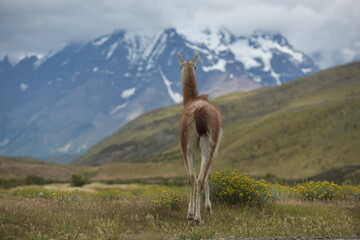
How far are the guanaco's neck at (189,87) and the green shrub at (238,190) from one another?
2.51 m

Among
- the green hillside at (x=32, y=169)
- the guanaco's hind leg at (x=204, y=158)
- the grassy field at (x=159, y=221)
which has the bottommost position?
the green hillside at (x=32, y=169)

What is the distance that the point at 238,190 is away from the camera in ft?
37.9

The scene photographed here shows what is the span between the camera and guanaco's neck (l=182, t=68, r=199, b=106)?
11.5 metres

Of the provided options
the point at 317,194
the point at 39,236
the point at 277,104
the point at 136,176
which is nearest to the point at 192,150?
the point at 39,236

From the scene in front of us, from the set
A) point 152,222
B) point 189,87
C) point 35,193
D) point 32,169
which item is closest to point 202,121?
point 189,87

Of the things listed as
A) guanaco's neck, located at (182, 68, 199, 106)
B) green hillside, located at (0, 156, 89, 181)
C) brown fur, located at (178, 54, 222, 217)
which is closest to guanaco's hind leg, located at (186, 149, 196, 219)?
brown fur, located at (178, 54, 222, 217)

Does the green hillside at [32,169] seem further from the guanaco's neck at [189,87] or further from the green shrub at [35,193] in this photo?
the guanaco's neck at [189,87]

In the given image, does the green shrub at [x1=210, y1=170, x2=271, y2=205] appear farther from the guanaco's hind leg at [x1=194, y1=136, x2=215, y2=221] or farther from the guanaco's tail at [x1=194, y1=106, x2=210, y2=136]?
the guanaco's tail at [x1=194, y1=106, x2=210, y2=136]

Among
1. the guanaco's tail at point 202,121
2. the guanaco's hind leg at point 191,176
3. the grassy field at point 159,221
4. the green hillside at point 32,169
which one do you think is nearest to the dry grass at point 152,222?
the grassy field at point 159,221

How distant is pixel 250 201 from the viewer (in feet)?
38.3

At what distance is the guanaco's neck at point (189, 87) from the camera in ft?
37.7

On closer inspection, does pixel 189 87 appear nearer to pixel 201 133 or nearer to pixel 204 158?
pixel 201 133

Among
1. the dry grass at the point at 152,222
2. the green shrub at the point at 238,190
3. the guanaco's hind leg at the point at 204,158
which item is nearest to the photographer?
the dry grass at the point at 152,222

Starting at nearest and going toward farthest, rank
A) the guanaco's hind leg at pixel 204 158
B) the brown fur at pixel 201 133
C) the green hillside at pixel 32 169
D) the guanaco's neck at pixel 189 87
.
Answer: the guanaco's hind leg at pixel 204 158, the brown fur at pixel 201 133, the guanaco's neck at pixel 189 87, the green hillside at pixel 32 169
